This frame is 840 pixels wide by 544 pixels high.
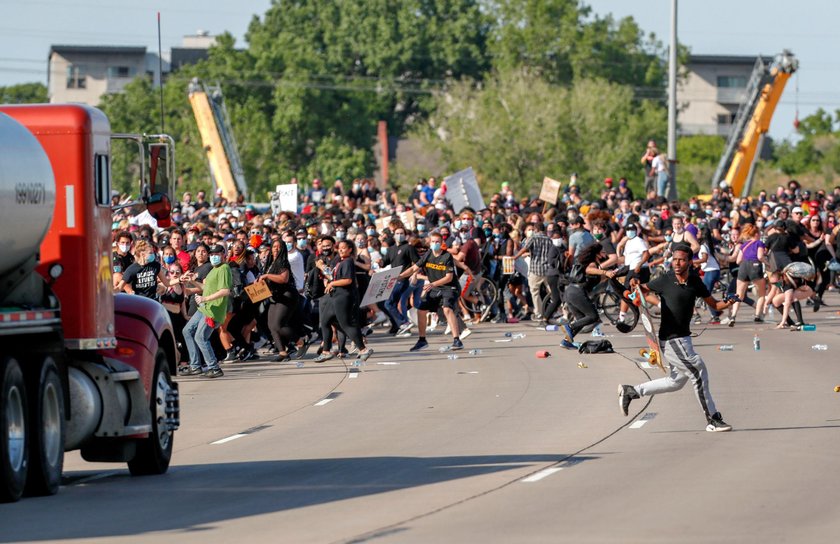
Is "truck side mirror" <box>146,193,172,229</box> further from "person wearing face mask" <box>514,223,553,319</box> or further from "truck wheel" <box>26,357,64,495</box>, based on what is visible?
"person wearing face mask" <box>514,223,553,319</box>

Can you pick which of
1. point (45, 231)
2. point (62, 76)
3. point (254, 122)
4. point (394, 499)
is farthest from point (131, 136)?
point (62, 76)

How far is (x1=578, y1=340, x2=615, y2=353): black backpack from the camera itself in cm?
2497

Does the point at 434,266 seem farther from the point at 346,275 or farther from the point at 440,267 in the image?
the point at 346,275

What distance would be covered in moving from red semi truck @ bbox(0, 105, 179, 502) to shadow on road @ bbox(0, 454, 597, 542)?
37cm

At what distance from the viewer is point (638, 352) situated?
2505 centimetres

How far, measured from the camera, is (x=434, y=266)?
26359 mm

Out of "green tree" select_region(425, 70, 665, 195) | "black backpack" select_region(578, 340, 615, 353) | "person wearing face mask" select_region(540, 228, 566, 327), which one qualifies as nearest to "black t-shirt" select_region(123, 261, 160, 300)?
"black backpack" select_region(578, 340, 615, 353)

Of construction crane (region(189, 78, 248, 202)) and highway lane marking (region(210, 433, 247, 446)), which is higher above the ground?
construction crane (region(189, 78, 248, 202))

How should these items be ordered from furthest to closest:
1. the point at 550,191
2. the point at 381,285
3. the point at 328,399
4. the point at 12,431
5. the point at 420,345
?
the point at 550,191
the point at 381,285
the point at 420,345
the point at 328,399
the point at 12,431

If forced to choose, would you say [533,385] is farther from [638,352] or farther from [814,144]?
[814,144]

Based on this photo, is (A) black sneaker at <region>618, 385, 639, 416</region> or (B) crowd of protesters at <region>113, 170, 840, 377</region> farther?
(B) crowd of protesters at <region>113, 170, 840, 377</region>

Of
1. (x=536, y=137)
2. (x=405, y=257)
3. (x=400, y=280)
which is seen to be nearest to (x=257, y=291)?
(x=405, y=257)

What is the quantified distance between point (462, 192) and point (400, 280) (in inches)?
421

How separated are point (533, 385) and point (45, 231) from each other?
9812 millimetres
